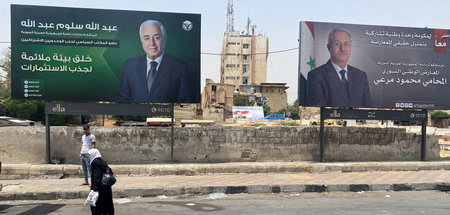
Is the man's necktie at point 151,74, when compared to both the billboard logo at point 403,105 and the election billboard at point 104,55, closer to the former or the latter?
the election billboard at point 104,55

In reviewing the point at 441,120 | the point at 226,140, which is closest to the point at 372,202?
the point at 226,140

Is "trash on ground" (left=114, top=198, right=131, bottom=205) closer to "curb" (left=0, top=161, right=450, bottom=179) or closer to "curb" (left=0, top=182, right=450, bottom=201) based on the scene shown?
"curb" (left=0, top=182, right=450, bottom=201)

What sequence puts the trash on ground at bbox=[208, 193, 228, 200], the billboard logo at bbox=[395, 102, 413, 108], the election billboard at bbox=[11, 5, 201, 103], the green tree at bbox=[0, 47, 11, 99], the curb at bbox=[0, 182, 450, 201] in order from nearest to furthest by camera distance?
the curb at bbox=[0, 182, 450, 201] → the trash on ground at bbox=[208, 193, 228, 200] → the election billboard at bbox=[11, 5, 201, 103] → the billboard logo at bbox=[395, 102, 413, 108] → the green tree at bbox=[0, 47, 11, 99]

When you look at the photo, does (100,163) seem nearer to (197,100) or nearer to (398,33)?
(197,100)

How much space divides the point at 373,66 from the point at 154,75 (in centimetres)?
671

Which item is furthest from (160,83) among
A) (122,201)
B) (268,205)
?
(268,205)

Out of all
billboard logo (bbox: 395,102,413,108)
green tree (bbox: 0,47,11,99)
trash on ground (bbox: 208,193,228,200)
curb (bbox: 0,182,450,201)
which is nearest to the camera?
Answer: curb (bbox: 0,182,450,201)

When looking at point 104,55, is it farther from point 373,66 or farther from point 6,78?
point 6,78

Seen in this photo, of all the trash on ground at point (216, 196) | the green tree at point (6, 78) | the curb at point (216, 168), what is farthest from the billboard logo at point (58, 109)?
the green tree at point (6, 78)

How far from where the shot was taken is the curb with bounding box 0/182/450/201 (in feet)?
23.4

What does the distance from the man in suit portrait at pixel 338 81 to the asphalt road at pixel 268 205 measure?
3310 mm

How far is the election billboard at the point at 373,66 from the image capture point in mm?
10047

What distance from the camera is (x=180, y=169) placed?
357 inches

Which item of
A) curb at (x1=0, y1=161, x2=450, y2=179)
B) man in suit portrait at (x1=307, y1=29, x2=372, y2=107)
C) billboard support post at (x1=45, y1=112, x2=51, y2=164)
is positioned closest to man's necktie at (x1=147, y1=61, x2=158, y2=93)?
curb at (x1=0, y1=161, x2=450, y2=179)
